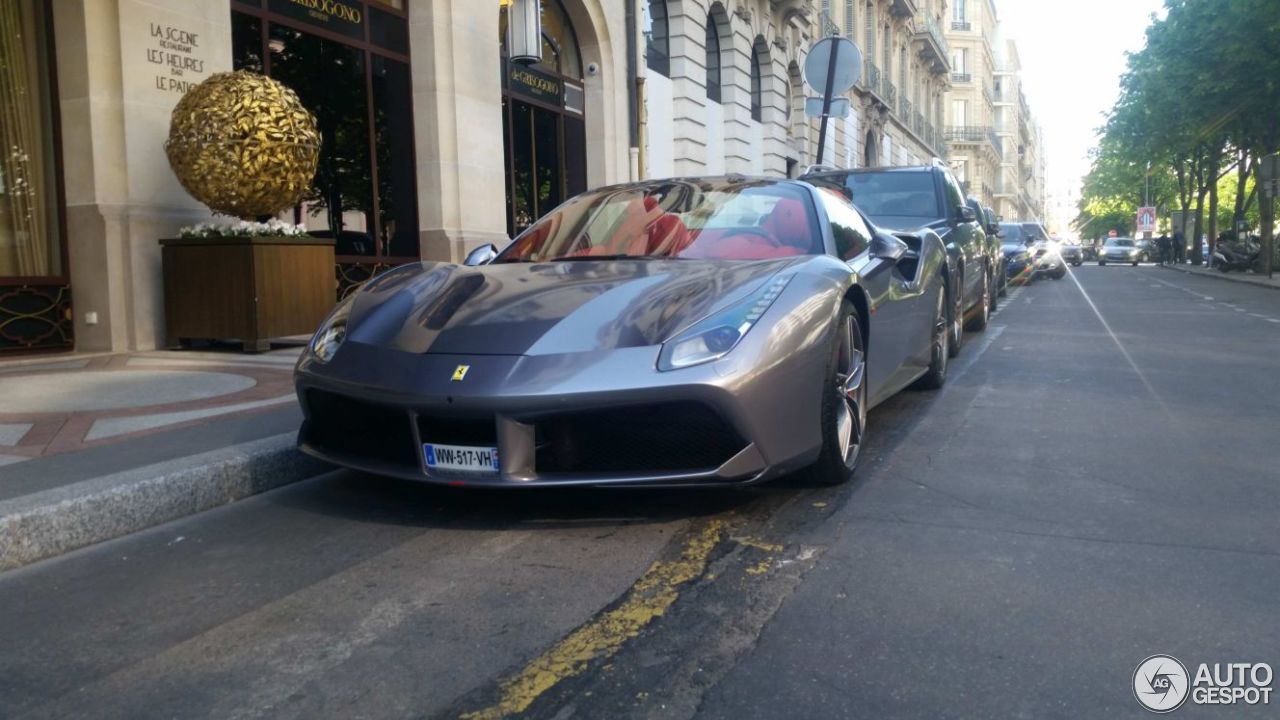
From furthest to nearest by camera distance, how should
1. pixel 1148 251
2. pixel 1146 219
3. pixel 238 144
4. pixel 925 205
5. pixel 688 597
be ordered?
pixel 1146 219, pixel 1148 251, pixel 925 205, pixel 238 144, pixel 688 597

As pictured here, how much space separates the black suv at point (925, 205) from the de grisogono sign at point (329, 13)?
18.3 feet

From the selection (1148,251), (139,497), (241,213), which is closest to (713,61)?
(241,213)

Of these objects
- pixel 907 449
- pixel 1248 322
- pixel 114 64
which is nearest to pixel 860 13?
pixel 1248 322

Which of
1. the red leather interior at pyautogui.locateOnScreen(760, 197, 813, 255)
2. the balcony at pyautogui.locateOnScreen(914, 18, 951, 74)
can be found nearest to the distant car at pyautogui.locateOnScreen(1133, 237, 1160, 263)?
the balcony at pyautogui.locateOnScreen(914, 18, 951, 74)

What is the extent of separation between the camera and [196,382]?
265 inches

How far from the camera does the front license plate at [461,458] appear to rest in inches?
137

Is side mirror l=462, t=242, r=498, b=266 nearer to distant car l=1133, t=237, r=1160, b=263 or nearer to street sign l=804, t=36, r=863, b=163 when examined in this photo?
street sign l=804, t=36, r=863, b=163

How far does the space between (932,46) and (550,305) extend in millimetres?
50691

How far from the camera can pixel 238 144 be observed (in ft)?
27.4

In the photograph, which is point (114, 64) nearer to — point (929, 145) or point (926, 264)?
point (926, 264)

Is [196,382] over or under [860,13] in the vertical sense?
under

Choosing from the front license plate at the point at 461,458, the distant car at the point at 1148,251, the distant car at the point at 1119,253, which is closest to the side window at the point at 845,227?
the front license plate at the point at 461,458

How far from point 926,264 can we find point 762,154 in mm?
20321

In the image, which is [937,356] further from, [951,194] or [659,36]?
[659,36]
